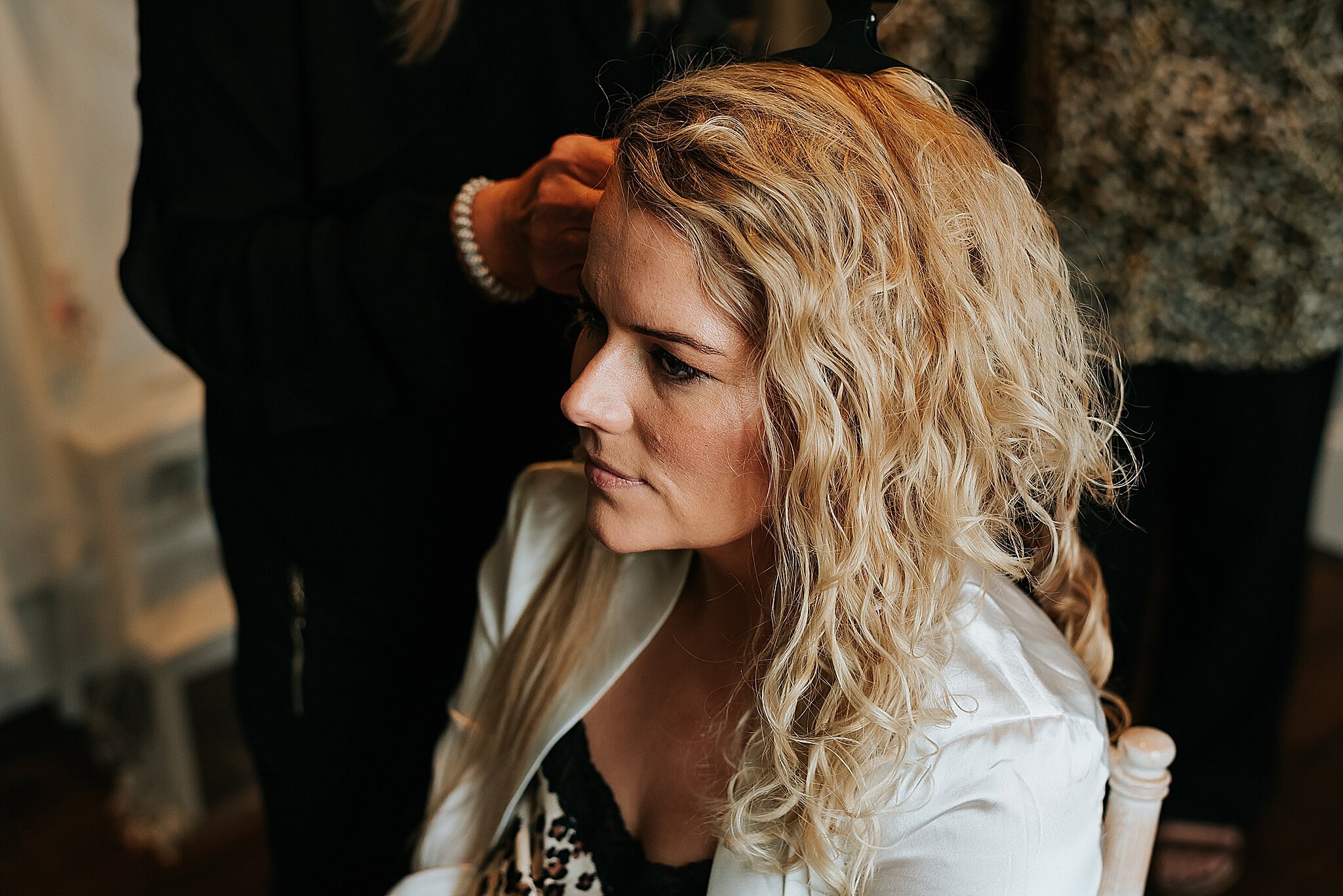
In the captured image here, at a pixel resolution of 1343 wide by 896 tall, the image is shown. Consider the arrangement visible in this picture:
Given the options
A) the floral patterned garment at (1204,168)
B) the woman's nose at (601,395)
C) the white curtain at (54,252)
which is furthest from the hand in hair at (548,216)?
the white curtain at (54,252)

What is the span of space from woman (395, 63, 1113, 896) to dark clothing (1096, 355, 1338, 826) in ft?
2.80

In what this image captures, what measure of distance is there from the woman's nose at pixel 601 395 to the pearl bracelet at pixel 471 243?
0.27 m

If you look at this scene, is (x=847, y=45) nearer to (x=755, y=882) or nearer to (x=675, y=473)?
(x=675, y=473)

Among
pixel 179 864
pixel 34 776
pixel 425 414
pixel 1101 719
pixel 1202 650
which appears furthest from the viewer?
pixel 34 776

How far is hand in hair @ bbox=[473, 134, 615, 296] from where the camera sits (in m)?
1.00

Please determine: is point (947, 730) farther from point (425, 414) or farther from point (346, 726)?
point (346, 726)

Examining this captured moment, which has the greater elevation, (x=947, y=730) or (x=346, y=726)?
(x=947, y=730)

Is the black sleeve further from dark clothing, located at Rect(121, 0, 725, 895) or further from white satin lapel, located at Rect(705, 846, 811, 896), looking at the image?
white satin lapel, located at Rect(705, 846, 811, 896)

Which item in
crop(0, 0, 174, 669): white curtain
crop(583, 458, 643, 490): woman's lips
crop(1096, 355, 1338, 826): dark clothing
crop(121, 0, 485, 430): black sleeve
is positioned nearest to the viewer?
crop(583, 458, 643, 490): woman's lips

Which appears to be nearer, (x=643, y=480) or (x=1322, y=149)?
(x=643, y=480)

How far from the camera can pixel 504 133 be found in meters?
1.29

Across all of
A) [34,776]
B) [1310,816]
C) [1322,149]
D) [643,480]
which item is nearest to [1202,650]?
[1310,816]

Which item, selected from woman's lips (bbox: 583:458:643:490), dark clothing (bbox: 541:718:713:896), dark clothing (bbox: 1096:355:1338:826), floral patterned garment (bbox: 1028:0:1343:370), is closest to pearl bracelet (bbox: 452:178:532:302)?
woman's lips (bbox: 583:458:643:490)

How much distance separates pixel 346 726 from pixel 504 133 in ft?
2.46
